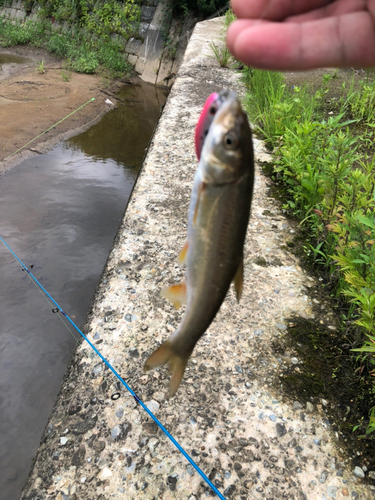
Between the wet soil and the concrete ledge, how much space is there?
16.8ft

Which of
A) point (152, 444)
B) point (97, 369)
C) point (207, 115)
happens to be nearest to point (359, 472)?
point (152, 444)

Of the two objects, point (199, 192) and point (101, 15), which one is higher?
point (101, 15)

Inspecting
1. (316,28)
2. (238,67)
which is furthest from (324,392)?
(238,67)

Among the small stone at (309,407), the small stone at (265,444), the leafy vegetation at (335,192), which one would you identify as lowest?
the small stone at (265,444)

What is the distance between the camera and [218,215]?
3.18 ft

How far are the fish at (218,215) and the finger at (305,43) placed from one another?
146 millimetres

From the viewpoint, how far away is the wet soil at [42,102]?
7.14 m

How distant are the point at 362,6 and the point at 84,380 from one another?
2113mm

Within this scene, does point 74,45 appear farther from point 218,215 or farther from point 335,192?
point 218,215

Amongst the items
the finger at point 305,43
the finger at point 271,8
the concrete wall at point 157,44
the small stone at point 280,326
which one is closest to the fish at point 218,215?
the finger at point 305,43

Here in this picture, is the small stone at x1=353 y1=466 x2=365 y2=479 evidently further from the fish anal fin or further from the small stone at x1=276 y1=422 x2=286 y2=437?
the fish anal fin

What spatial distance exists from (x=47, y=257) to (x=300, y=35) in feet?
12.9

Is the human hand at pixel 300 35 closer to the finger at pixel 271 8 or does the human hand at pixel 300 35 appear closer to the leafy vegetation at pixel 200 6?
the finger at pixel 271 8

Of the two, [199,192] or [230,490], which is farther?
[230,490]
